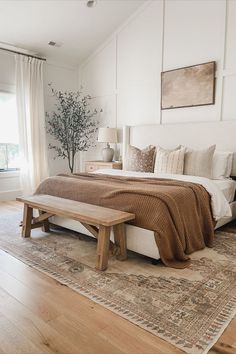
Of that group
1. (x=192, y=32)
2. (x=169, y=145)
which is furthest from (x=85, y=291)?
(x=192, y=32)

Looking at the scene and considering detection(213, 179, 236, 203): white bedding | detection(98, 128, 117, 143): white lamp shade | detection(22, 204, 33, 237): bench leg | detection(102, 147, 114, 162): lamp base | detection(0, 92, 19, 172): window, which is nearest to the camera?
detection(22, 204, 33, 237): bench leg

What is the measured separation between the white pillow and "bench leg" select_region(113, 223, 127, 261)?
71.9 inches

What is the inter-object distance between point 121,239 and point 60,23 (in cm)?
391

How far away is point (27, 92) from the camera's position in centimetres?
502

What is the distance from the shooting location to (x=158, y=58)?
4.64 metres

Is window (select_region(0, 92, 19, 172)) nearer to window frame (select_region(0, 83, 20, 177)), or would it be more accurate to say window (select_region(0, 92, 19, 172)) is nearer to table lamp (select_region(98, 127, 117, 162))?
window frame (select_region(0, 83, 20, 177))

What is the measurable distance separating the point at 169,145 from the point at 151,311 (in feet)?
10.1

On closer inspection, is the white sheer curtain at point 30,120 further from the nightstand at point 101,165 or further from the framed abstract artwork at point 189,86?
the framed abstract artwork at point 189,86

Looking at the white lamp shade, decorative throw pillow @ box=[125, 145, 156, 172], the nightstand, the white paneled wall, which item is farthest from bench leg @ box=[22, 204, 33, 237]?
the white paneled wall

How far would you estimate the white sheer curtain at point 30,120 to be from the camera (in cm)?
496

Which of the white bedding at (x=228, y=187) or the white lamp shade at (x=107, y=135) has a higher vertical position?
the white lamp shade at (x=107, y=135)

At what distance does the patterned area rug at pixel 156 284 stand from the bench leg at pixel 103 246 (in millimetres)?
70

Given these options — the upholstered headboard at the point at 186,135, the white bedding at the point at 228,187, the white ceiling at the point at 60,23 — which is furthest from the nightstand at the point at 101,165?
the white ceiling at the point at 60,23

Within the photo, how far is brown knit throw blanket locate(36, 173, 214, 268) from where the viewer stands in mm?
2260
